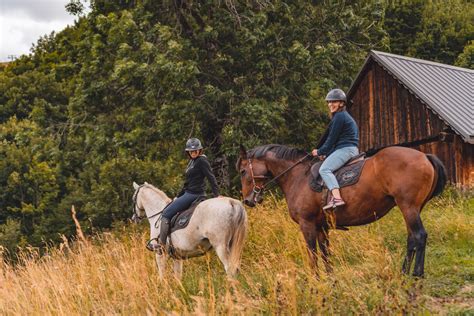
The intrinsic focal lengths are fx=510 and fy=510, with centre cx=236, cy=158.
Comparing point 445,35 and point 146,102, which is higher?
point 445,35

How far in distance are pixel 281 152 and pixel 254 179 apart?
2.10ft

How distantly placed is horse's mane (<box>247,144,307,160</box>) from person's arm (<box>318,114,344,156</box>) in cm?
76

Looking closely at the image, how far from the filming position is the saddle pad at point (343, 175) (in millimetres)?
7184

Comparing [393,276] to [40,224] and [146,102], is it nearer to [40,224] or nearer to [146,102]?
[146,102]

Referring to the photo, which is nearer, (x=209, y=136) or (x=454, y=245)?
(x=454, y=245)

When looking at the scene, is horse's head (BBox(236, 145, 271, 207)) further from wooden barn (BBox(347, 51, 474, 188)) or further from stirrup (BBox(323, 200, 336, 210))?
wooden barn (BBox(347, 51, 474, 188))

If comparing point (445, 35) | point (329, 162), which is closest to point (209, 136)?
point (329, 162)

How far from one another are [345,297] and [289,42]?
13017mm

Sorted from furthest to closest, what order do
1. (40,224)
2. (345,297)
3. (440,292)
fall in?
(40,224) < (440,292) < (345,297)

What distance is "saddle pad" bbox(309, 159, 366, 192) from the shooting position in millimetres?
7184

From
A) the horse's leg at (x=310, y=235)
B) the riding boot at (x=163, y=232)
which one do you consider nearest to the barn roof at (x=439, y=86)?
the horse's leg at (x=310, y=235)

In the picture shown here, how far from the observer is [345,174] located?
7.28 m

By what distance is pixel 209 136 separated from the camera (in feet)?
59.4

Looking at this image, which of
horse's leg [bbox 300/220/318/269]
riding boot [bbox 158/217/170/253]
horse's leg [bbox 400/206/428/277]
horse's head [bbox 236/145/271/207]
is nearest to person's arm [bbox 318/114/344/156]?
horse's leg [bbox 300/220/318/269]
